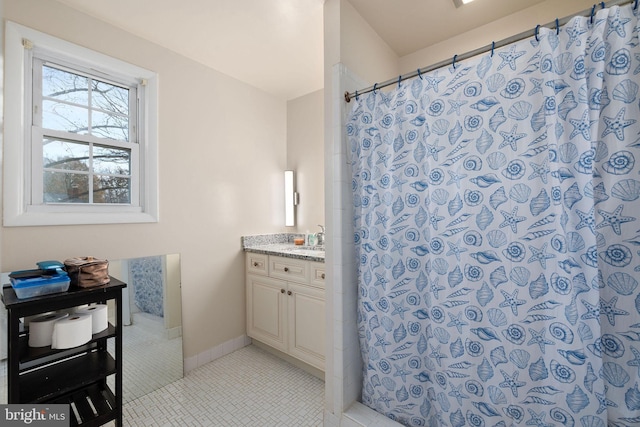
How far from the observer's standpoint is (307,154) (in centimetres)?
280

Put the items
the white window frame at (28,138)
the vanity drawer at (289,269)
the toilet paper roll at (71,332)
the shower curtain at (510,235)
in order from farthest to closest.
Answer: the vanity drawer at (289,269) → the white window frame at (28,138) → the toilet paper roll at (71,332) → the shower curtain at (510,235)

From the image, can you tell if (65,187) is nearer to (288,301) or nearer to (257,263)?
(257,263)

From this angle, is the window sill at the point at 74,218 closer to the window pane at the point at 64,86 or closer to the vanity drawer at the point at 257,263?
the window pane at the point at 64,86

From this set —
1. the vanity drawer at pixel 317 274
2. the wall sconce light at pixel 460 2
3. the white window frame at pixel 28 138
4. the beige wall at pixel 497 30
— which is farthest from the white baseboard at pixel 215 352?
the wall sconce light at pixel 460 2

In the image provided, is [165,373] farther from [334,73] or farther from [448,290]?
[334,73]

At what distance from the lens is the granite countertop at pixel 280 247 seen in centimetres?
208

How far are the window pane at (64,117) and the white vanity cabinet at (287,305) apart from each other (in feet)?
5.04

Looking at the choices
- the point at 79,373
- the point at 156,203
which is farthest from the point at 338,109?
the point at 79,373

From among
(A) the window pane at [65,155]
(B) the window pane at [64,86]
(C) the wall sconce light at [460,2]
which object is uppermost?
(C) the wall sconce light at [460,2]

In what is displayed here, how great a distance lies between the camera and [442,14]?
168 cm

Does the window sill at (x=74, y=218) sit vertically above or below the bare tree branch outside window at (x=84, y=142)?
below

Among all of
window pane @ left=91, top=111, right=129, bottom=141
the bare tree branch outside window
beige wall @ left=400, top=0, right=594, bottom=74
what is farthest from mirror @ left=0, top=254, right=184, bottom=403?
beige wall @ left=400, top=0, right=594, bottom=74

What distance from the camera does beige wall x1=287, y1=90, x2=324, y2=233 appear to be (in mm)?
2693

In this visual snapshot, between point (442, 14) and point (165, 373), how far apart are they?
3.10 meters
